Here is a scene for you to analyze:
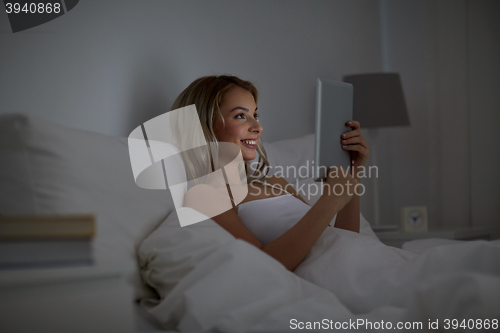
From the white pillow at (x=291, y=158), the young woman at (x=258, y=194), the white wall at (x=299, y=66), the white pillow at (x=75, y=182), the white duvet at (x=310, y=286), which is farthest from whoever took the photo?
the white pillow at (x=291, y=158)

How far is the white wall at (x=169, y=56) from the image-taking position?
1.04 m

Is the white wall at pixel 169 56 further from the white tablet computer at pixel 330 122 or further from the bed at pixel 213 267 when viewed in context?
the white tablet computer at pixel 330 122

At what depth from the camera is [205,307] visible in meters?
0.63

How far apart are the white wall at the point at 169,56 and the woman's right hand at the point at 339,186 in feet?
2.16

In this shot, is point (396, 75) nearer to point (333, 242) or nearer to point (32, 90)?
point (333, 242)

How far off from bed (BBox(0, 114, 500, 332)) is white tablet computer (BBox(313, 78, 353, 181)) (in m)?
0.25

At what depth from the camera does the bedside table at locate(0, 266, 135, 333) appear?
44 centimetres

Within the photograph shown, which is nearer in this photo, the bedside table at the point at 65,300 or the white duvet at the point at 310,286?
the bedside table at the point at 65,300

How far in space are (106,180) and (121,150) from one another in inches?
4.9

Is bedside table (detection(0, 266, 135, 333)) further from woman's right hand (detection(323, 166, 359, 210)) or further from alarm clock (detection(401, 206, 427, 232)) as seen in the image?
alarm clock (detection(401, 206, 427, 232))

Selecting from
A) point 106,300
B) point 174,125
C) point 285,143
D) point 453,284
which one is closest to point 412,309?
point 453,284

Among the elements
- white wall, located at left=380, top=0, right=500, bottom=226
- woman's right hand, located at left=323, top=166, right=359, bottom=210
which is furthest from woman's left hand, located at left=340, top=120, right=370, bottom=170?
white wall, located at left=380, top=0, right=500, bottom=226

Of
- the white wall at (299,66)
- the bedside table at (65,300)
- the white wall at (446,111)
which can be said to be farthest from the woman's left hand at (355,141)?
the white wall at (446,111)

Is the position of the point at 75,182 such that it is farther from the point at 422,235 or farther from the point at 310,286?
the point at 422,235
